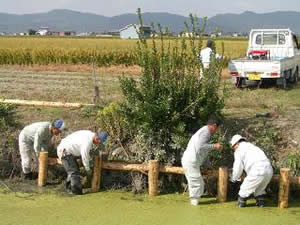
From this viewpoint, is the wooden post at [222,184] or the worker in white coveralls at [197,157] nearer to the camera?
the worker in white coveralls at [197,157]

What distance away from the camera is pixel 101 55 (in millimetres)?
28125

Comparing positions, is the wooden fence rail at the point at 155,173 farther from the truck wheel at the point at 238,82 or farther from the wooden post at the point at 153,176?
the truck wheel at the point at 238,82

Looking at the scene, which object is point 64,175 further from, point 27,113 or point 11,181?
point 27,113

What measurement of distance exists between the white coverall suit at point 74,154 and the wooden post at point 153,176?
1.12 meters

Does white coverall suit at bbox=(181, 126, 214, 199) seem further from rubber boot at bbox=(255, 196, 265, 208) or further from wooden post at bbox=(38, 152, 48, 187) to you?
wooden post at bbox=(38, 152, 48, 187)

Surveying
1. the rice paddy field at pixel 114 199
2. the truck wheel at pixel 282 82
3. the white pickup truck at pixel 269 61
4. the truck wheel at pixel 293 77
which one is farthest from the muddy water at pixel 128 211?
the truck wheel at pixel 293 77

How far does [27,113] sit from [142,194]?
4.27m

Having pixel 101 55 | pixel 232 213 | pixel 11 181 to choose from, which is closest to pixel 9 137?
pixel 11 181

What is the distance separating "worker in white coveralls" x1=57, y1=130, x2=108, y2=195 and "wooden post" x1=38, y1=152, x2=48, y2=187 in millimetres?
427

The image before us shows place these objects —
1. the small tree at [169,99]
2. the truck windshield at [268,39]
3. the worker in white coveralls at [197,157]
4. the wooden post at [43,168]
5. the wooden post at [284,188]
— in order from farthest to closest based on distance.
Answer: the truck windshield at [268,39], the wooden post at [43,168], the small tree at [169,99], the worker in white coveralls at [197,157], the wooden post at [284,188]

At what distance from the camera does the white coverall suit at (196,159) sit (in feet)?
29.4

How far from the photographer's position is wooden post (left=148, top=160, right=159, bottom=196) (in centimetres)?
957

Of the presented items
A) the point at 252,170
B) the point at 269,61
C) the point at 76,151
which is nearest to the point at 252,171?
the point at 252,170

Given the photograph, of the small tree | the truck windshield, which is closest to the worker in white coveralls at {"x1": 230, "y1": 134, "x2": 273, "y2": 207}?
the small tree
